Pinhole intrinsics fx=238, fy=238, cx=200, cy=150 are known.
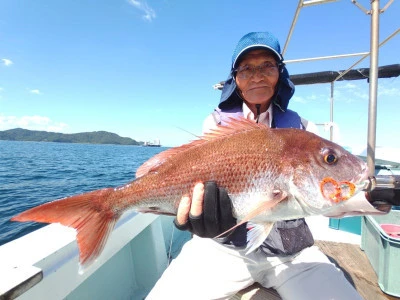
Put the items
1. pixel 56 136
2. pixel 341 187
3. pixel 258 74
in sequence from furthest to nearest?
pixel 56 136 < pixel 258 74 < pixel 341 187

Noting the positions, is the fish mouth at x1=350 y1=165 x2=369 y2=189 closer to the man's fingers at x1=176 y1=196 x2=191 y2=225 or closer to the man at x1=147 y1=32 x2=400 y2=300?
the man at x1=147 y1=32 x2=400 y2=300

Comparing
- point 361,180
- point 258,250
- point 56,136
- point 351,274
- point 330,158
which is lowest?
point 351,274

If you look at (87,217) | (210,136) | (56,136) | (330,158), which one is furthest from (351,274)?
(56,136)

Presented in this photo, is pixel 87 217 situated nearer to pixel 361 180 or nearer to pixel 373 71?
pixel 361 180

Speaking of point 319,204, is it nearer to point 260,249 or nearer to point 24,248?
point 260,249

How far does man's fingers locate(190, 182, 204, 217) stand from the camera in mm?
1905

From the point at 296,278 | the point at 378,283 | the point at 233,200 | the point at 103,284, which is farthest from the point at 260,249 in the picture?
the point at 103,284

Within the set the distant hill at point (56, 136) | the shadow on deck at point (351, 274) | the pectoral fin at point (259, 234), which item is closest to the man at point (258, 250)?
the shadow on deck at point (351, 274)

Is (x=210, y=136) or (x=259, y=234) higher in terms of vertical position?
(x=210, y=136)

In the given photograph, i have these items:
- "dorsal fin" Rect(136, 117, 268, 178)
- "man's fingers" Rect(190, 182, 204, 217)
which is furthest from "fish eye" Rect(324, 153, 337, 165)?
"man's fingers" Rect(190, 182, 204, 217)

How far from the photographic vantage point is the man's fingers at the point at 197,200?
1905mm

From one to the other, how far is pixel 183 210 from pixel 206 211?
7.9 inches

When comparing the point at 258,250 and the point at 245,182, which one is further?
the point at 258,250

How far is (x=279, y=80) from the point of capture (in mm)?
3070
